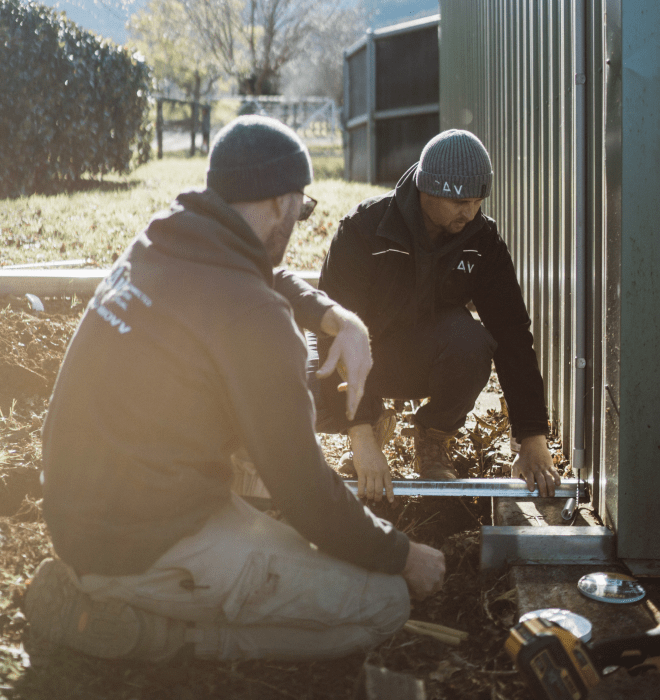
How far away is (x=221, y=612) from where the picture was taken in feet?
7.49

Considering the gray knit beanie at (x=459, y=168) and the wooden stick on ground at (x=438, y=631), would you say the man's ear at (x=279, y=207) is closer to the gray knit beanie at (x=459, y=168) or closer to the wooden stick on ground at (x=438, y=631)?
the gray knit beanie at (x=459, y=168)

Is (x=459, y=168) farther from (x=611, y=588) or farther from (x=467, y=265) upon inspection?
(x=611, y=588)

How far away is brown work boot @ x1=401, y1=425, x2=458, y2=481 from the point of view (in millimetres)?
3613

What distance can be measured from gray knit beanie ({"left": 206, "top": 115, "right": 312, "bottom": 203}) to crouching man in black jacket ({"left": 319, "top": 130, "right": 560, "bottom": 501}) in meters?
1.15

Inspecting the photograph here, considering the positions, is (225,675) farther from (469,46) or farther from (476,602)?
(469,46)

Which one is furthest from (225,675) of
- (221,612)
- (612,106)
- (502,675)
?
(612,106)

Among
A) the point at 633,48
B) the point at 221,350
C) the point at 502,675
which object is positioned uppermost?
the point at 633,48

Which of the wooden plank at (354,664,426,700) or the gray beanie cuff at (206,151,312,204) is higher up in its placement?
the gray beanie cuff at (206,151,312,204)

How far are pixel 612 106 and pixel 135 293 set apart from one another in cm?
180

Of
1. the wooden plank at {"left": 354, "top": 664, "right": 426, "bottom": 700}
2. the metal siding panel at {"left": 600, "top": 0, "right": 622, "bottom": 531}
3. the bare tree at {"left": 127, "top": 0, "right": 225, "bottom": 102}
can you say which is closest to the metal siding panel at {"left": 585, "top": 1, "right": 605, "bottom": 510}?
the metal siding panel at {"left": 600, "top": 0, "right": 622, "bottom": 531}

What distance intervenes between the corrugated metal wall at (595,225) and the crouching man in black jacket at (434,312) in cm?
25

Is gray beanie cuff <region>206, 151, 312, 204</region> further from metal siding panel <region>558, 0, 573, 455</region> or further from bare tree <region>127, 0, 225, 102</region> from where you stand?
bare tree <region>127, 0, 225, 102</region>

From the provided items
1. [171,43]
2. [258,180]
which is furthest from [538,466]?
[171,43]

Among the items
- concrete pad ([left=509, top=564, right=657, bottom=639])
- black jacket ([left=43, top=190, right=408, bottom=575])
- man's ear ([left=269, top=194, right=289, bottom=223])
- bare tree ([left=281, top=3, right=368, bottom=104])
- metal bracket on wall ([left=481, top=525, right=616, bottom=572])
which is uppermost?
bare tree ([left=281, top=3, right=368, bottom=104])
